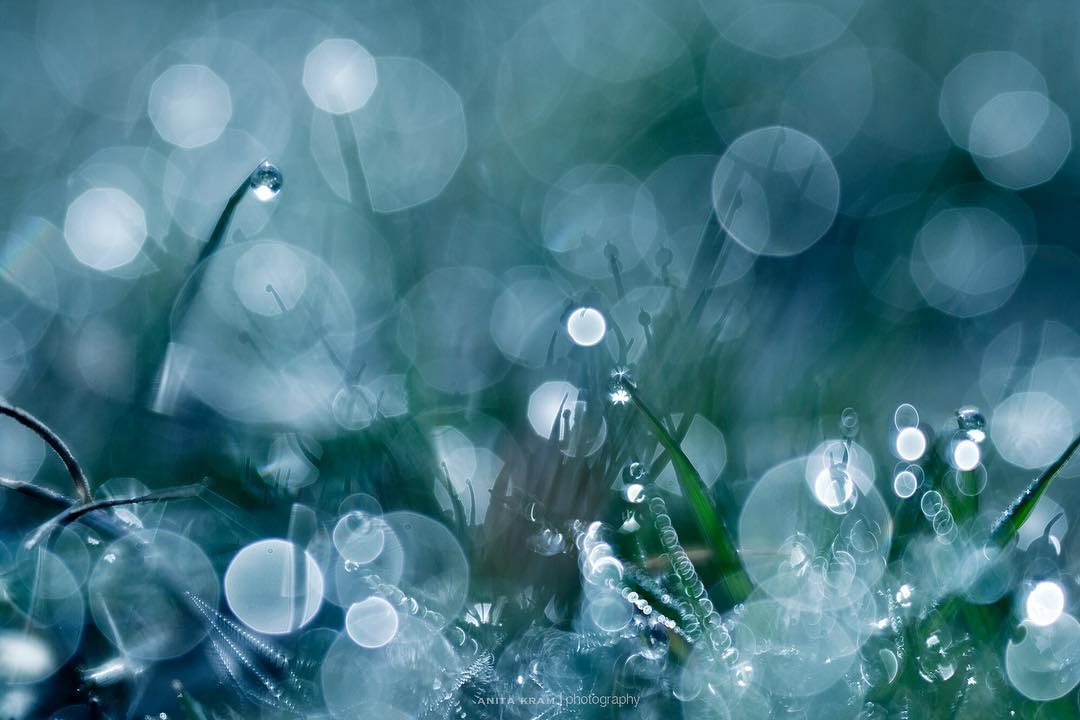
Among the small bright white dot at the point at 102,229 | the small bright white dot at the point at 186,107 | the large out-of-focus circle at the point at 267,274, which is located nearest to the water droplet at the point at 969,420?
the large out-of-focus circle at the point at 267,274

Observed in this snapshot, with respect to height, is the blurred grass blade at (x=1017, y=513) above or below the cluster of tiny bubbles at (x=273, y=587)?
above

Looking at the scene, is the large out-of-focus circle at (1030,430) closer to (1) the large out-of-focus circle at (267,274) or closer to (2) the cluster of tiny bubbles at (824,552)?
(2) the cluster of tiny bubbles at (824,552)

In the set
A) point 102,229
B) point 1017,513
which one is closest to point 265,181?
point 1017,513

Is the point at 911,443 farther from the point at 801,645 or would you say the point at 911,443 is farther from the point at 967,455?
the point at 801,645

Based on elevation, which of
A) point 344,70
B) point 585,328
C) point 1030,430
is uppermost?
point 344,70

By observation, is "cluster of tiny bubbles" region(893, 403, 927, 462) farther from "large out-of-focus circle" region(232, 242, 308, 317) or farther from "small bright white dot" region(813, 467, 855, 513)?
"large out-of-focus circle" region(232, 242, 308, 317)

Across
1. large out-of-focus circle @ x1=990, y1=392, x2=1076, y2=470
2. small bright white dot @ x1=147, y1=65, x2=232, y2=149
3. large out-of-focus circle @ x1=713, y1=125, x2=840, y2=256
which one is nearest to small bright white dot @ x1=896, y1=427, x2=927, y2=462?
large out-of-focus circle @ x1=990, y1=392, x2=1076, y2=470
